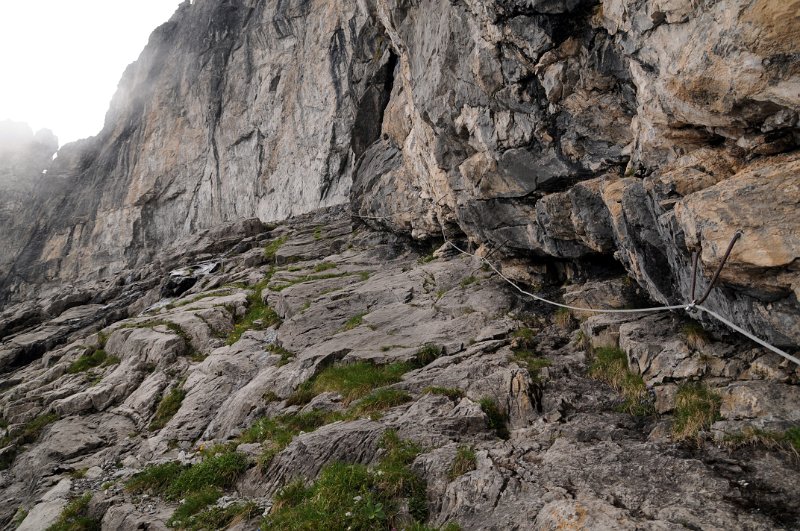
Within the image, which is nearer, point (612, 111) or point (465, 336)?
point (612, 111)

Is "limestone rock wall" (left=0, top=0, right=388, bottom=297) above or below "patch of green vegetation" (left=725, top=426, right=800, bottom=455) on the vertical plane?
above

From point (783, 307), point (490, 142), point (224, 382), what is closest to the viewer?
point (783, 307)

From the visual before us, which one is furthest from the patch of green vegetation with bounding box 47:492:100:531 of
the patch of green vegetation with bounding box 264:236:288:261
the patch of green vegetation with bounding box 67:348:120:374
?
the patch of green vegetation with bounding box 264:236:288:261

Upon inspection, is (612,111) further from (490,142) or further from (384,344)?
(384,344)

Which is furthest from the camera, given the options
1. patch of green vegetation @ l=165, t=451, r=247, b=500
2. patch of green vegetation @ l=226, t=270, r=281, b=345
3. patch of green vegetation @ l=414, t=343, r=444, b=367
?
patch of green vegetation @ l=226, t=270, r=281, b=345

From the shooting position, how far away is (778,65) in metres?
6.35

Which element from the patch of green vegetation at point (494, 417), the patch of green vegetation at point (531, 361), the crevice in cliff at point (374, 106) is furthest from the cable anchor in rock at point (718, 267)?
the crevice in cliff at point (374, 106)

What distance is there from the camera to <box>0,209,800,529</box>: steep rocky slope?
728 cm

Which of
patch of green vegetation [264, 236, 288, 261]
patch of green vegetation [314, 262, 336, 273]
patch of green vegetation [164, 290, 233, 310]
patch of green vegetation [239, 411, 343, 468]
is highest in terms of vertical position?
patch of green vegetation [264, 236, 288, 261]

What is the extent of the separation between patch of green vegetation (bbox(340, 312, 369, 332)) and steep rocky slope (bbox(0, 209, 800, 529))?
0.26 m

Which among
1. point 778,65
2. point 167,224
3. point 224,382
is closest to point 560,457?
point 778,65

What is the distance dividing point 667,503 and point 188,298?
105ft

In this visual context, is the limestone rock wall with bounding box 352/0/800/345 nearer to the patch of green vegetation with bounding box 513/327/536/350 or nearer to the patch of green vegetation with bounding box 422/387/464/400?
the patch of green vegetation with bounding box 513/327/536/350

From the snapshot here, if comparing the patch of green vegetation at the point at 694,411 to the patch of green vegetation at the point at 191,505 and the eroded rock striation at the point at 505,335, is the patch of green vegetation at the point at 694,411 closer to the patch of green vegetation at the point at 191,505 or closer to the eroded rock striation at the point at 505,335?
the eroded rock striation at the point at 505,335
